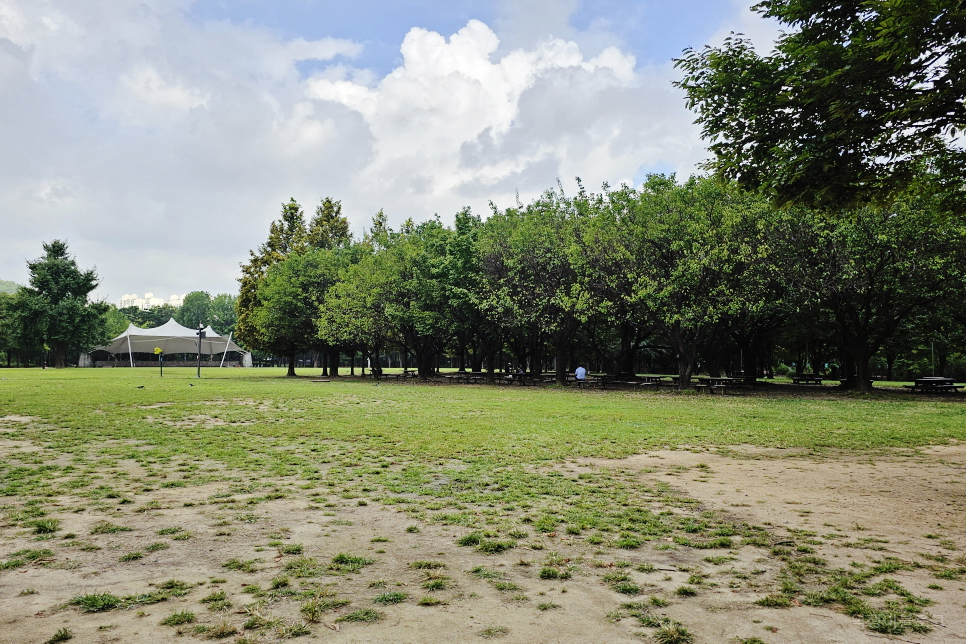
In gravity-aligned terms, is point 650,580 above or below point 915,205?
below

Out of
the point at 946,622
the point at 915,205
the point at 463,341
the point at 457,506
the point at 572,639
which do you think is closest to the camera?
the point at 572,639

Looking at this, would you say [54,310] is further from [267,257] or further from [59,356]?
[267,257]

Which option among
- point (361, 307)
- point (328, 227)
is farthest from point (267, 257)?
point (361, 307)

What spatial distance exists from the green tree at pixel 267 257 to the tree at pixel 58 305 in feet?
90.1

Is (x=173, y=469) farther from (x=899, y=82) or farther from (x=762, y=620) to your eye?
(x=899, y=82)

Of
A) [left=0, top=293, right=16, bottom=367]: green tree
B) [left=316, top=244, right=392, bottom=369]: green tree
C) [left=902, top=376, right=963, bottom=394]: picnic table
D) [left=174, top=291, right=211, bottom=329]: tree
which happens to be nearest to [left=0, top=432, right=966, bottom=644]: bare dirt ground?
[left=902, top=376, right=963, bottom=394]: picnic table

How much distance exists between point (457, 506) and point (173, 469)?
447cm

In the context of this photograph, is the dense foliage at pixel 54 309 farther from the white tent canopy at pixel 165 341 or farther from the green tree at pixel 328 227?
the green tree at pixel 328 227

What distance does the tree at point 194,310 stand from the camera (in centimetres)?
13600

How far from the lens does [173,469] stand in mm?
8438

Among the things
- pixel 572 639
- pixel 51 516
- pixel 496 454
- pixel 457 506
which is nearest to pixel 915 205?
pixel 496 454

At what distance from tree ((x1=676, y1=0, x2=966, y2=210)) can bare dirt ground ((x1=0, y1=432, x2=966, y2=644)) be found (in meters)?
4.41

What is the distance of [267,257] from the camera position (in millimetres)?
54312

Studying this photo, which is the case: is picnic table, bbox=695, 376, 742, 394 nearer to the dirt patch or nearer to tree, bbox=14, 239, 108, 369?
the dirt patch
